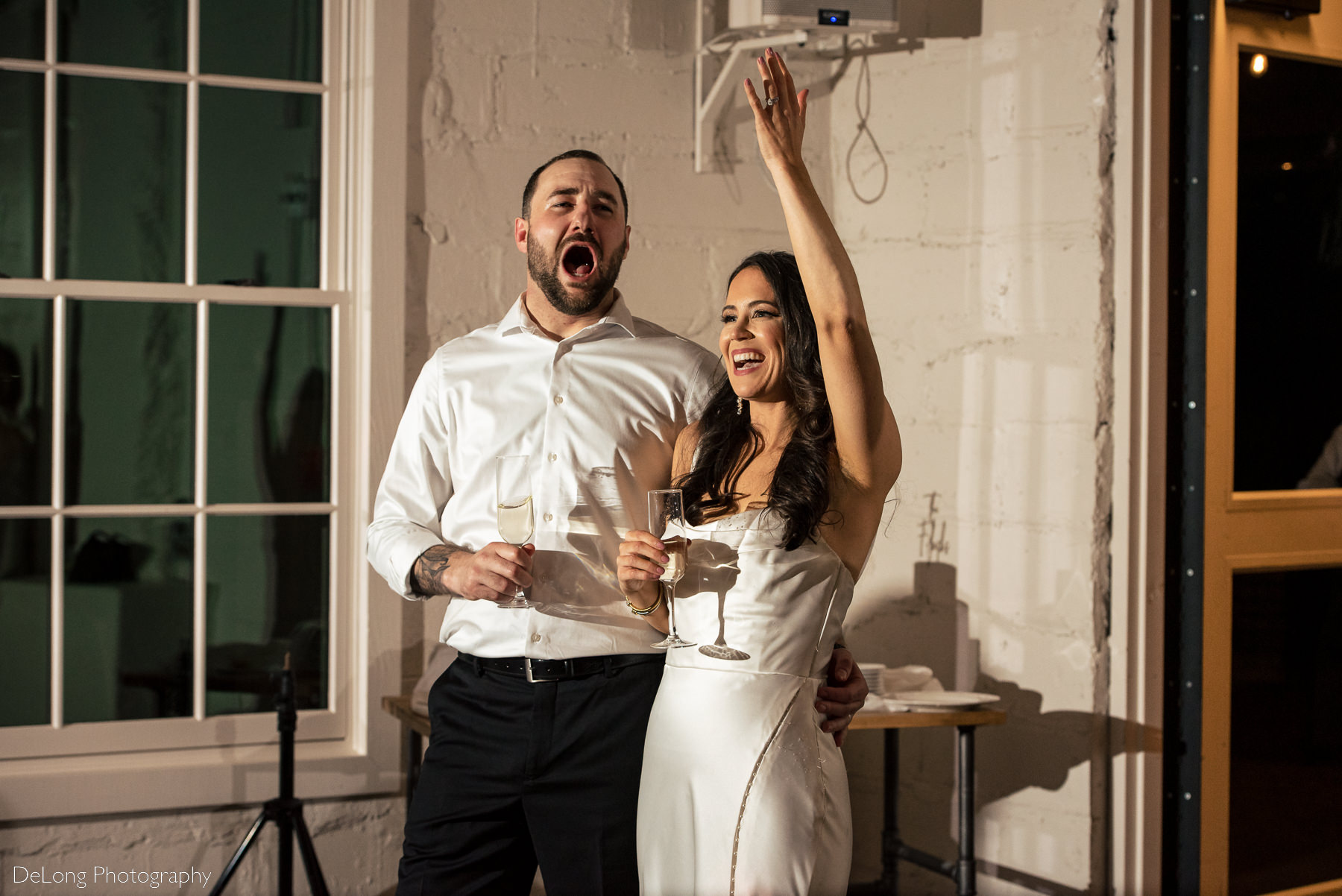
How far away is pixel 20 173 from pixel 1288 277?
311 cm

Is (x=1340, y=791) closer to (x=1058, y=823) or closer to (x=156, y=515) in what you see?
(x=1058, y=823)

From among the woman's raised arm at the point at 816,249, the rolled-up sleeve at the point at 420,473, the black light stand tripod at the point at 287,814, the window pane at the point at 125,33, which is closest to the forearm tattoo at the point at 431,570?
the rolled-up sleeve at the point at 420,473

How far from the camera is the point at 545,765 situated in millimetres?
1702

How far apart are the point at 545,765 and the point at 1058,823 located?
4.98 feet

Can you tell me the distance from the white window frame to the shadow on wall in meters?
1.29

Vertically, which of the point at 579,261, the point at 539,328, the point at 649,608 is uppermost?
the point at 579,261

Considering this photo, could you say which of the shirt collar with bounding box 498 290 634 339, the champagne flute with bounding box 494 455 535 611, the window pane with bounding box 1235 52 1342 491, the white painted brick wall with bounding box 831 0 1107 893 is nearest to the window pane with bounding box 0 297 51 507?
the shirt collar with bounding box 498 290 634 339

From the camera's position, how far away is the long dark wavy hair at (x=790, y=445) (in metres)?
1.49

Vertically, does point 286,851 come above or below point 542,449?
below

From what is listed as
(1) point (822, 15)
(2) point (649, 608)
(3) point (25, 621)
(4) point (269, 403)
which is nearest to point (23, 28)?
(4) point (269, 403)

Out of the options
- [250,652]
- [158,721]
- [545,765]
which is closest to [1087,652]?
[545,765]

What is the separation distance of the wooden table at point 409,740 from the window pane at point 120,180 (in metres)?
1.19

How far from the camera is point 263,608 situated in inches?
108

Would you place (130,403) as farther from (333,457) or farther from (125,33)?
(125,33)
